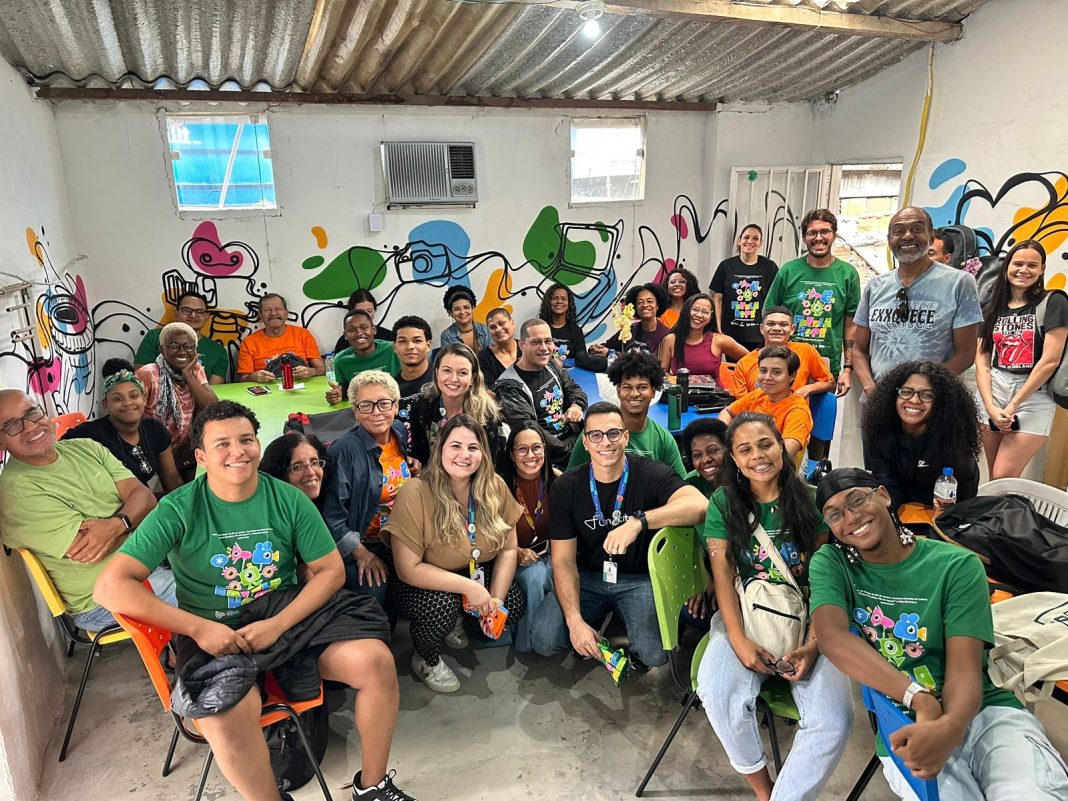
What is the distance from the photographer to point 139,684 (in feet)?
9.95

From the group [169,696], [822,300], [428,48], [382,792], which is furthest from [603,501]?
[428,48]

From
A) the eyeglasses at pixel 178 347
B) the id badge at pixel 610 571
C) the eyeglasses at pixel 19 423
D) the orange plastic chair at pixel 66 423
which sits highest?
the eyeglasses at pixel 178 347

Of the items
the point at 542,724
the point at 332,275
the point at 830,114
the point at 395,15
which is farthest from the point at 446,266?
the point at 542,724

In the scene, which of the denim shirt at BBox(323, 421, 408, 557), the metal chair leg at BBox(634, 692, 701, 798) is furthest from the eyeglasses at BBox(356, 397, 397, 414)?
the metal chair leg at BBox(634, 692, 701, 798)

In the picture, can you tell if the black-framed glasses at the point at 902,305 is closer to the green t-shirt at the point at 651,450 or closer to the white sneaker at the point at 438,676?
the green t-shirt at the point at 651,450

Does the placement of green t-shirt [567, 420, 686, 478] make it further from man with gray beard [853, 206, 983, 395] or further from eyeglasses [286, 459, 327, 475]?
man with gray beard [853, 206, 983, 395]

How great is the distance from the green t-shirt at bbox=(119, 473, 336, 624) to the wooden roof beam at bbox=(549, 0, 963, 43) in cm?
309

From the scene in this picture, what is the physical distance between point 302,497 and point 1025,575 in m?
2.41

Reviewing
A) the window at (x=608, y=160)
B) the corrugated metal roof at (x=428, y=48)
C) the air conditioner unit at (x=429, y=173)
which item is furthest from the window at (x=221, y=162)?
the window at (x=608, y=160)

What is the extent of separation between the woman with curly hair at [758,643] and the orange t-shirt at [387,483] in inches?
54.2

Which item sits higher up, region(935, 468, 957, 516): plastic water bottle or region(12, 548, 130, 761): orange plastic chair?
region(935, 468, 957, 516): plastic water bottle

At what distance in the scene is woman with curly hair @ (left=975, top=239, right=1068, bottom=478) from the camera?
12.1 feet

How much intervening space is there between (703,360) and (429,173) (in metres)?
3.00

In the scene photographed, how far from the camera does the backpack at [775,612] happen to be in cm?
227
